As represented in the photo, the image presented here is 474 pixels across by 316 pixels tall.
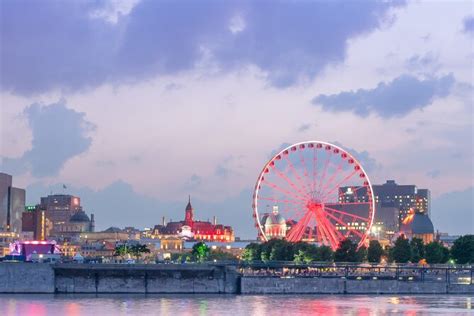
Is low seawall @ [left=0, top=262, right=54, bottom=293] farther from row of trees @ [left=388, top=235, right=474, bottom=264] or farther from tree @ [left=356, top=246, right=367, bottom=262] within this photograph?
row of trees @ [left=388, top=235, right=474, bottom=264]

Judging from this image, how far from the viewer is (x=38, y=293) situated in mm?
129125

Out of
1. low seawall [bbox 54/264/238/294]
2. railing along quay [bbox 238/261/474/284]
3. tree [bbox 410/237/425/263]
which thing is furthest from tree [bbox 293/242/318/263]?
low seawall [bbox 54/264/238/294]

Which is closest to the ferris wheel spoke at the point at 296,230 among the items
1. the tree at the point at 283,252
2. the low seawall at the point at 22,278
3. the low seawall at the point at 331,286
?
the tree at the point at 283,252

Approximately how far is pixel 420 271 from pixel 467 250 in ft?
116

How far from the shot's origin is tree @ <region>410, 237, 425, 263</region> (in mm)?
186387

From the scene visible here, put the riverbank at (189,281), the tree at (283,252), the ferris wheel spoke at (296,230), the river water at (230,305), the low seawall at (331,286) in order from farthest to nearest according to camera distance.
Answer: the tree at (283,252), the ferris wheel spoke at (296,230), the low seawall at (331,286), the riverbank at (189,281), the river water at (230,305)

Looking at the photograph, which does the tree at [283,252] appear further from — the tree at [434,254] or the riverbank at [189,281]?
the riverbank at [189,281]

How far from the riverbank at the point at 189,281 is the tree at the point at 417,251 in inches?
1484

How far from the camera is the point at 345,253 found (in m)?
178

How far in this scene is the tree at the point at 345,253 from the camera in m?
177

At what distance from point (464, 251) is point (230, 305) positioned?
8485cm

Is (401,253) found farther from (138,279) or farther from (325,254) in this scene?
(138,279)

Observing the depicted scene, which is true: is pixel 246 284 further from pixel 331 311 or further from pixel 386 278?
pixel 331 311

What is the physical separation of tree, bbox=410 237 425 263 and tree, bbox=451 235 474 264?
565 cm
